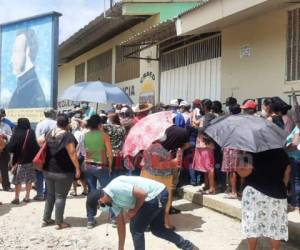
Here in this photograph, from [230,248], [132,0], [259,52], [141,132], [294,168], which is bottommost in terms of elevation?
[230,248]

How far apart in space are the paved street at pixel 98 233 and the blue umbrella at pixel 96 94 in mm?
2464

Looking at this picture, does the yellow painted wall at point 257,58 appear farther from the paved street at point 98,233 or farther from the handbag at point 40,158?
the handbag at point 40,158

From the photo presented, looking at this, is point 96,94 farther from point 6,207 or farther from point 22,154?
point 6,207

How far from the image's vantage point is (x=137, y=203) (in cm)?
516

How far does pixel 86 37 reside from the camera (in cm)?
2030

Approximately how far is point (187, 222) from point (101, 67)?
14464 mm

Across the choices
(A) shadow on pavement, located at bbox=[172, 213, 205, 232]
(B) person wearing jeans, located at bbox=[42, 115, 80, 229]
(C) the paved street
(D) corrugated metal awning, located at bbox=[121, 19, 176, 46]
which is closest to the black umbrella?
(C) the paved street

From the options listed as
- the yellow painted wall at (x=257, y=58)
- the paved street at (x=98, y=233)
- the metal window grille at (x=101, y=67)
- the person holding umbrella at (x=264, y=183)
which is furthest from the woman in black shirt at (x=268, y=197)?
the metal window grille at (x=101, y=67)

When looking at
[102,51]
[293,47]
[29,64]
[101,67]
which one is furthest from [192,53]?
A: [101,67]

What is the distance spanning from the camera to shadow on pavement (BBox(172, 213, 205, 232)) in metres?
7.47

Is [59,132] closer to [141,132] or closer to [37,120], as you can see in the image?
A: [141,132]

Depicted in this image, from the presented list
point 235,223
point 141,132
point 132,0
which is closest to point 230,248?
point 235,223

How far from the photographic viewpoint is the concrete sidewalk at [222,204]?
651 cm

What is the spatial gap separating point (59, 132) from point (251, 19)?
16.3 feet
